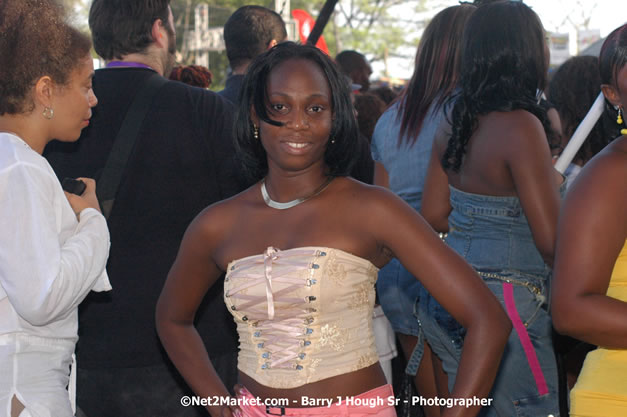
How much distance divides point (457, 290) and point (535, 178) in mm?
987

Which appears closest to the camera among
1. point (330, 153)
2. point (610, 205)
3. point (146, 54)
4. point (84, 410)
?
point (610, 205)

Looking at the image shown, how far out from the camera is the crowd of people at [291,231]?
244 cm

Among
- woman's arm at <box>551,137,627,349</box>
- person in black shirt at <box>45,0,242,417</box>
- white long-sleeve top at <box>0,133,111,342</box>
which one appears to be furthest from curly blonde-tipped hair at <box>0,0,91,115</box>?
woman's arm at <box>551,137,627,349</box>

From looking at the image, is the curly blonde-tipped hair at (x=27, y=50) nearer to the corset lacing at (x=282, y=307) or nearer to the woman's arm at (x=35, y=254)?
the woman's arm at (x=35, y=254)

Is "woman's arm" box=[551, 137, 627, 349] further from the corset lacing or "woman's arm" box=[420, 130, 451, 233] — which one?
"woman's arm" box=[420, 130, 451, 233]

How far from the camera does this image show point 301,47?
2799 millimetres

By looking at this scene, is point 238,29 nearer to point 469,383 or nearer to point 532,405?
point 532,405

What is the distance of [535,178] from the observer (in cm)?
325

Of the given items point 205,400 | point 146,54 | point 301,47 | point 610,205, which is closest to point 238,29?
point 146,54

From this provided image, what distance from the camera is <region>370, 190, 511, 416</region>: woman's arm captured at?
2.40 metres

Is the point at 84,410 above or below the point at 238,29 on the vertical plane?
below

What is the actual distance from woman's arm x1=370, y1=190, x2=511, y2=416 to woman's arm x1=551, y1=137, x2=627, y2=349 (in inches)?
8.3

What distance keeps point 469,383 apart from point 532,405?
105 cm

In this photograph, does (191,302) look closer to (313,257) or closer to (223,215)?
(223,215)
